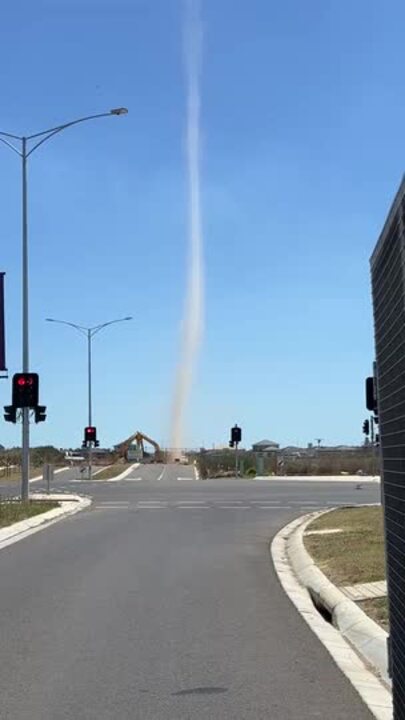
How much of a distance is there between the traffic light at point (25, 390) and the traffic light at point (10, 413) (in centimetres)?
26

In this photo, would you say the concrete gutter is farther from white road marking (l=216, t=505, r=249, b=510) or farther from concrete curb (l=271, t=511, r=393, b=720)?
white road marking (l=216, t=505, r=249, b=510)

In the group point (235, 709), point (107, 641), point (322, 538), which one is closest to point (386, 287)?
point (235, 709)

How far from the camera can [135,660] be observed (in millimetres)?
8422

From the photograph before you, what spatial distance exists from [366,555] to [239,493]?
24.3 meters

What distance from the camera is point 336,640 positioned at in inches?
374

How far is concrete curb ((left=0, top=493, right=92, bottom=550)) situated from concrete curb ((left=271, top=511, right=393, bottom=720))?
6.02m

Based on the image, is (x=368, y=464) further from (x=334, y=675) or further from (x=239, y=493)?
(x=334, y=675)

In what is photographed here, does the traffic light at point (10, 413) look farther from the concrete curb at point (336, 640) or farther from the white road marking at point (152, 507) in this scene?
the concrete curb at point (336, 640)

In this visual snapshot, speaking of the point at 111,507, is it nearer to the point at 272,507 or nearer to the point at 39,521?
the point at 272,507

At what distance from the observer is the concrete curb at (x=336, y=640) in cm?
715

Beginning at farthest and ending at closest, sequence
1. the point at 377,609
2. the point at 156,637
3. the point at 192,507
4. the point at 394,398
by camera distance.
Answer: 1. the point at 192,507
2. the point at 377,609
3. the point at 156,637
4. the point at 394,398

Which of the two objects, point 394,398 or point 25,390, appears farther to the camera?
point 25,390

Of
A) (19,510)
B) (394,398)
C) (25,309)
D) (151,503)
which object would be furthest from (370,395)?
(394,398)

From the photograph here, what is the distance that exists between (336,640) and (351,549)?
21.7ft
